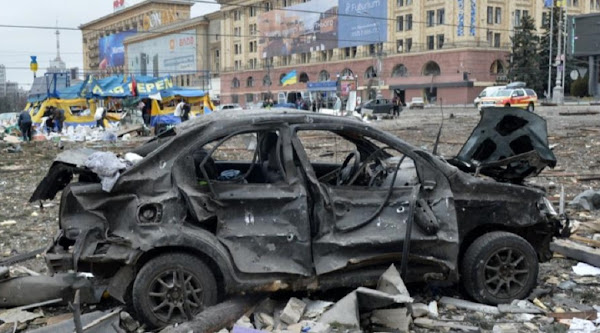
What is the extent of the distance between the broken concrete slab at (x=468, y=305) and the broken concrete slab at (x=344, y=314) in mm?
1184

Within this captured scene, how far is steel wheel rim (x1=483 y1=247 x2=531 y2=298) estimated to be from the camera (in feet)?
17.6

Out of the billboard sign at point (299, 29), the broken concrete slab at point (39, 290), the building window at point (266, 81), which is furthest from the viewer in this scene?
the building window at point (266, 81)

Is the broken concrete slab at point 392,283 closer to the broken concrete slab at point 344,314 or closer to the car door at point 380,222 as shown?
the car door at point 380,222

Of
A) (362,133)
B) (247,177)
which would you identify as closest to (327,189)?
(362,133)

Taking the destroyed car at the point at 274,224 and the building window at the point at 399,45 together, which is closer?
the destroyed car at the point at 274,224

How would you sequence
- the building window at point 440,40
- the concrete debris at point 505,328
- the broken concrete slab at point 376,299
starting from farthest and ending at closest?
the building window at point 440,40, the concrete debris at point 505,328, the broken concrete slab at point 376,299

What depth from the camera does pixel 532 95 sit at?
4084cm

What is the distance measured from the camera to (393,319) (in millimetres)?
4734

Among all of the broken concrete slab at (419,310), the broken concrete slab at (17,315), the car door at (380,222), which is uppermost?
the car door at (380,222)

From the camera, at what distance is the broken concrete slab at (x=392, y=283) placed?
4781 millimetres

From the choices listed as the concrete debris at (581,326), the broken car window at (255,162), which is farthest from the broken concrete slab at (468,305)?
the broken car window at (255,162)

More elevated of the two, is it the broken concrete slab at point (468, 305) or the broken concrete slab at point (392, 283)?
the broken concrete slab at point (392, 283)

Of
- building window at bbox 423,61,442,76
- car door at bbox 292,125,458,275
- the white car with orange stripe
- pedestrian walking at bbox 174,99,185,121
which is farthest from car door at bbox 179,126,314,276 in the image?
building window at bbox 423,61,442,76

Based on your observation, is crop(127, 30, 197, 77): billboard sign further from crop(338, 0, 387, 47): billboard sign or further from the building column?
the building column
